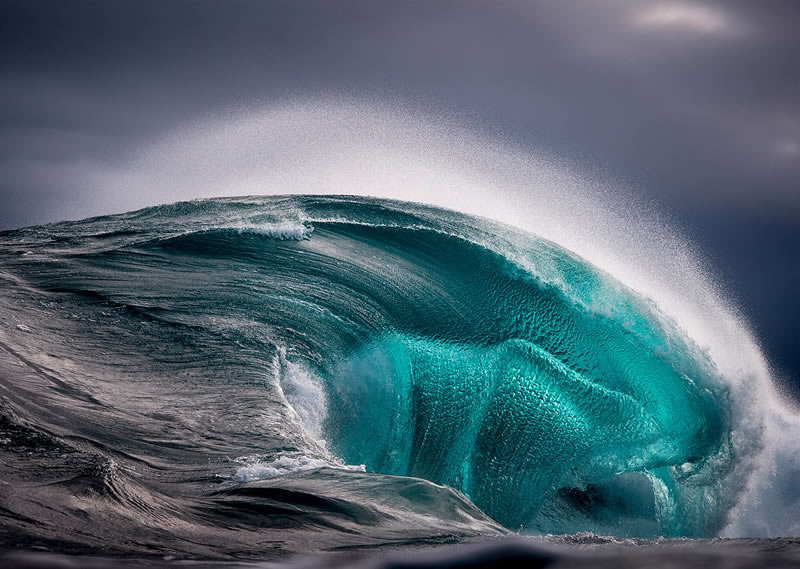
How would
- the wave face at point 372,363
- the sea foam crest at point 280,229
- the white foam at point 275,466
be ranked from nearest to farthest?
the white foam at point 275,466 → the wave face at point 372,363 → the sea foam crest at point 280,229

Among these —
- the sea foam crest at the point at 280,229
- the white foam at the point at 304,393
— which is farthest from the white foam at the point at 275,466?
the sea foam crest at the point at 280,229

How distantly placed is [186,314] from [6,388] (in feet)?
6.70

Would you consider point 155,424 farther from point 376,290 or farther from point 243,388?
point 376,290

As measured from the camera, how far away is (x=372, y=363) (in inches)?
236

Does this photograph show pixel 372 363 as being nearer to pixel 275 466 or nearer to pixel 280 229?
pixel 280 229

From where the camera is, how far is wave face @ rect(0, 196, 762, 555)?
4148 millimetres

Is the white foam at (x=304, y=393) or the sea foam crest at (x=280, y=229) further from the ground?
the sea foam crest at (x=280, y=229)

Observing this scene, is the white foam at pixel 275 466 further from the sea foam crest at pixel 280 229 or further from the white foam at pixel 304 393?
the sea foam crest at pixel 280 229

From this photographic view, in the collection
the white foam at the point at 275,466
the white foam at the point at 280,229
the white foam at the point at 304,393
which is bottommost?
the white foam at the point at 275,466

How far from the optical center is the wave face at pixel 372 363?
4148 millimetres

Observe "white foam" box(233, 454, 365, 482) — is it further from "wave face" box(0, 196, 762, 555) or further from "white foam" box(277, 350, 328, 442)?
"white foam" box(277, 350, 328, 442)

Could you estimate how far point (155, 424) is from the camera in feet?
12.9

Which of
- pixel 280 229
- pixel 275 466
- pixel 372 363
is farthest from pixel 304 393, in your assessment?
pixel 280 229

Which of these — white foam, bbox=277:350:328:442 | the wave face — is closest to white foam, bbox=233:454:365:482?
the wave face
